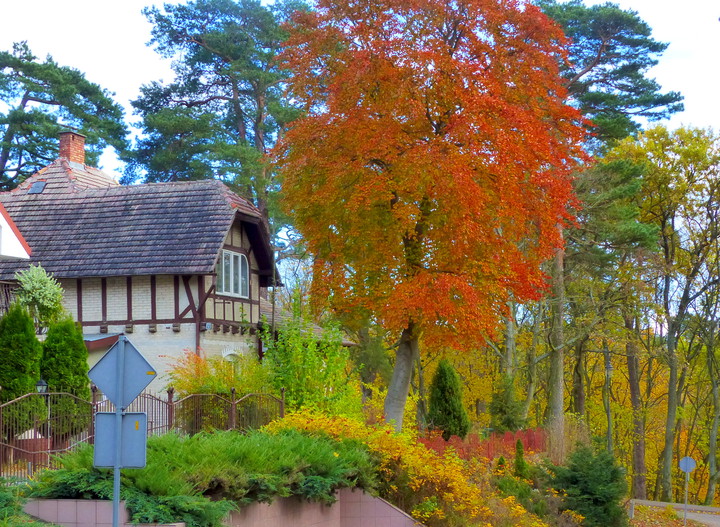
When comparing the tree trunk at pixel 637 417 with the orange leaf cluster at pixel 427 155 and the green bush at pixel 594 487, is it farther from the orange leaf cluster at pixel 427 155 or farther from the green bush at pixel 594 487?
the orange leaf cluster at pixel 427 155

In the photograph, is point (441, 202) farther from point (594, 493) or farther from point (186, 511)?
point (186, 511)

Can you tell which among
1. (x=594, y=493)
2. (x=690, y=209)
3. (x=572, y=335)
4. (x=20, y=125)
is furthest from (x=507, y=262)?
(x=20, y=125)

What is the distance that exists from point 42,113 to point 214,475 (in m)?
30.9

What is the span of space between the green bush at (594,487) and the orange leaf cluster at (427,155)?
3.42m

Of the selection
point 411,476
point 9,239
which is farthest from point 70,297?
point 411,476

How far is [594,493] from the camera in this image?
Answer: 1898 cm

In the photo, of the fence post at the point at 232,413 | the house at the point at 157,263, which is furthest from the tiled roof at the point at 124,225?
the fence post at the point at 232,413

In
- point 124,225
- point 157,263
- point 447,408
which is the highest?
point 124,225

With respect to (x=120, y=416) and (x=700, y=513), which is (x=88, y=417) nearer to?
(x=120, y=416)

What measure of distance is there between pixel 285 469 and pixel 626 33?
88.3 feet

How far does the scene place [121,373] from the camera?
913 cm

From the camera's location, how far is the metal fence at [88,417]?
14.8 metres

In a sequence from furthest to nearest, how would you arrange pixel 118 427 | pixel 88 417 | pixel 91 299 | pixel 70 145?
pixel 70 145, pixel 91 299, pixel 88 417, pixel 118 427

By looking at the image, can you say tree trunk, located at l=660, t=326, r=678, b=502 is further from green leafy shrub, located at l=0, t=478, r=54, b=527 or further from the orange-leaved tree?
green leafy shrub, located at l=0, t=478, r=54, b=527
